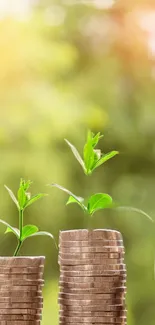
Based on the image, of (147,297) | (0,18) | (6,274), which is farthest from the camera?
(0,18)

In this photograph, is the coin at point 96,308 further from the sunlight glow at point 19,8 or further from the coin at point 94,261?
the sunlight glow at point 19,8

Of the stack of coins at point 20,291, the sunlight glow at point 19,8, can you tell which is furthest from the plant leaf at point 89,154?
the sunlight glow at point 19,8

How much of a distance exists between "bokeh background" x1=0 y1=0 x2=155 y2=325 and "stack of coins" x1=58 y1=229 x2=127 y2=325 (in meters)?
0.34

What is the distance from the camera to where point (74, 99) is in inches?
75.7

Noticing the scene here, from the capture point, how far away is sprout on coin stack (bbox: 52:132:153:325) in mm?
1490

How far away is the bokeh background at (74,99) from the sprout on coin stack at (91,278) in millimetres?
335

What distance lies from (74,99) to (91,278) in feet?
2.04

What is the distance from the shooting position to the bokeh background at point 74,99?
6.18 ft

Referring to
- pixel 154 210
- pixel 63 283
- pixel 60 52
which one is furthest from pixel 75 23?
pixel 63 283

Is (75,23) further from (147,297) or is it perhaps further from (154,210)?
(147,297)

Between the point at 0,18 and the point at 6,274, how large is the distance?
0.82 m

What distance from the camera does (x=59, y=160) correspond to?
191cm

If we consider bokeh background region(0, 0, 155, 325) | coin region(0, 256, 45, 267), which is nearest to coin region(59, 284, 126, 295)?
coin region(0, 256, 45, 267)

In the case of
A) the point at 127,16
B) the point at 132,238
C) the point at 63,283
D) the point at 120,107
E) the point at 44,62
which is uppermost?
the point at 127,16
